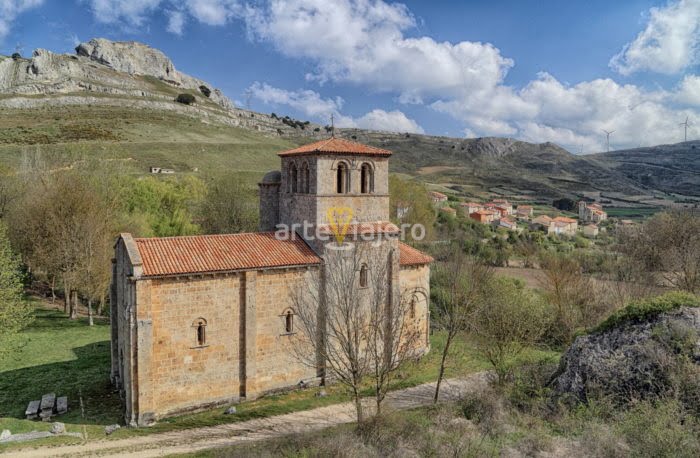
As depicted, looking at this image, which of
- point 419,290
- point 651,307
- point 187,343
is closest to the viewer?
point 651,307

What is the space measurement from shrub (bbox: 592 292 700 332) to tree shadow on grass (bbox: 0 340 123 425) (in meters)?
18.8

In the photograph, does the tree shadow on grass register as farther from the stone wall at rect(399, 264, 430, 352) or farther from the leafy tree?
the leafy tree

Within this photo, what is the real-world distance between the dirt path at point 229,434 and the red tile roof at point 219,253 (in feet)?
18.1

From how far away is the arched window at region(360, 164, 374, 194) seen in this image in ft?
71.6

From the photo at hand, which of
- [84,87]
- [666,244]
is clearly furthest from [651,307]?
[84,87]

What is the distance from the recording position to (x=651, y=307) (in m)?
16.8

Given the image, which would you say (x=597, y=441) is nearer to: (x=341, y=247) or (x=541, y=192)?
(x=341, y=247)

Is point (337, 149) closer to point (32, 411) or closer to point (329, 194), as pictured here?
point (329, 194)

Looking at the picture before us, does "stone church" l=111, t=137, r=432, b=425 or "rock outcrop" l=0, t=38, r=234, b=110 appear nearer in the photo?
"stone church" l=111, t=137, r=432, b=425

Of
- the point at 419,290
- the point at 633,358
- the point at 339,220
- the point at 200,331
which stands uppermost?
the point at 339,220

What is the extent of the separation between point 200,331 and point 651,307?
16643mm

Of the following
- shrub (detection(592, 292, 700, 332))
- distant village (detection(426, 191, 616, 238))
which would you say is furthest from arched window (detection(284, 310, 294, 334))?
distant village (detection(426, 191, 616, 238))

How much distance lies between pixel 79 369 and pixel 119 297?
5.74m

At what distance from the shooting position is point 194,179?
1905 inches
